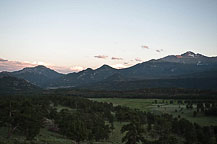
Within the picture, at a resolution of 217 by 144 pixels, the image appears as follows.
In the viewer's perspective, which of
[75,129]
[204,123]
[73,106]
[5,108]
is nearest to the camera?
[5,108]

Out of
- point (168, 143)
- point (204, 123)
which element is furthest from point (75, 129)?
point (204, 123)

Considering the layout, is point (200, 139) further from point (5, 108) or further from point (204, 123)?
point (5, 108)

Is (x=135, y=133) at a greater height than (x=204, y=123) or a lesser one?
greater

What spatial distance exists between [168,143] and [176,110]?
11791 cm

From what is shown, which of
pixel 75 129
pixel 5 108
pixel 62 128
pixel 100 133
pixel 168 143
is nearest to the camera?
pixel 5 108

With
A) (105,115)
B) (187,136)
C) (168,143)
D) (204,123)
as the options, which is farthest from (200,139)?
(105,115)

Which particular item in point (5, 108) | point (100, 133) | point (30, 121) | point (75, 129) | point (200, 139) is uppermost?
point (5, 108)

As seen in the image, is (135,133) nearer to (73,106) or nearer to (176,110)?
(73,106)

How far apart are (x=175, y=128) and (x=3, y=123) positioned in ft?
318

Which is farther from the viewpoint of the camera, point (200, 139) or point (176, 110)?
point (176, 110)

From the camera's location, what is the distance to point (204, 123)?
130125 mm

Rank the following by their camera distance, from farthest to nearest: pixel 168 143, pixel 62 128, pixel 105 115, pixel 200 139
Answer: pixel 105 115 → pixel 200 139 → pixel 62 128 → pixel 168 143

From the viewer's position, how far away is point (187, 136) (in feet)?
330

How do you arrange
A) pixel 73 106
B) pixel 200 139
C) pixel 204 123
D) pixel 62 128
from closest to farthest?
pixel 62 128 < pixel 200 139 < pixel 204 123 < pixel 73 106
